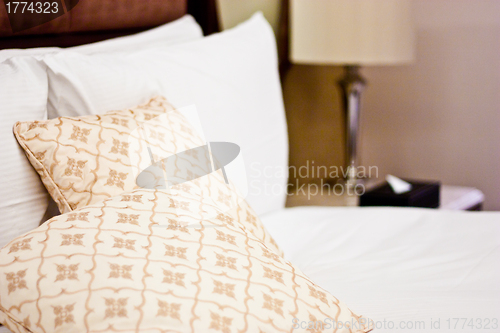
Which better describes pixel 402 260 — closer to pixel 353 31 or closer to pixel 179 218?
pixel 179 218

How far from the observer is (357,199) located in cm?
168

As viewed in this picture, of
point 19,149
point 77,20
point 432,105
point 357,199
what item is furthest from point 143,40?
point 432,105

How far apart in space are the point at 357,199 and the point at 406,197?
20 centimetres

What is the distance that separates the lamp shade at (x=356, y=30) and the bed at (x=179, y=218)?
1.21 feet

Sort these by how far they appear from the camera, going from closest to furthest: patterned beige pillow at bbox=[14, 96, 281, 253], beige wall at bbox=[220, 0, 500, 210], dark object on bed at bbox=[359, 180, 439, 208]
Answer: patterned beige pillow at bbox=[14, 96, 281, 253]
dark object on bed at bbox=[359, 180, 439, 208]
beige wall at bbox=[220, 0, 500, 210]

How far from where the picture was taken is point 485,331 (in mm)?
670

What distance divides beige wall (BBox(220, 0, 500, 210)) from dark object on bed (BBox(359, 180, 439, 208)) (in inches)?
22.7

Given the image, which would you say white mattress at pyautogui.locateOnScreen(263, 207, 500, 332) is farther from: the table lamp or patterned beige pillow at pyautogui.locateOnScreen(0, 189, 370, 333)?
the table lamp

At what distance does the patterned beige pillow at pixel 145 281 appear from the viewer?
Result: 1.64 ft

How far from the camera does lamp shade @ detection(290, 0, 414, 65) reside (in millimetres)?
1595

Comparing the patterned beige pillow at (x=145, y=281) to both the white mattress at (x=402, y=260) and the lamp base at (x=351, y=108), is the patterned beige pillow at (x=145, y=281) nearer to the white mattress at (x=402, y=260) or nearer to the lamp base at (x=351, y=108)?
the white mattress at (x=402, y=260)

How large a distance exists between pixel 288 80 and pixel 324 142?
0.35 metres

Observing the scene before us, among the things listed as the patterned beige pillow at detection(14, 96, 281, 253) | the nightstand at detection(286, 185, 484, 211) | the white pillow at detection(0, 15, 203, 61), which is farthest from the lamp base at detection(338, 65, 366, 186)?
the patterned beige pillow at detection(14, 96, 281, 253)

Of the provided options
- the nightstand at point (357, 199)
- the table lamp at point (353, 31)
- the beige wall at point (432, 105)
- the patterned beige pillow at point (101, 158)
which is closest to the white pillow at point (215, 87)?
the patterned beige pillow at point (101, 158)
